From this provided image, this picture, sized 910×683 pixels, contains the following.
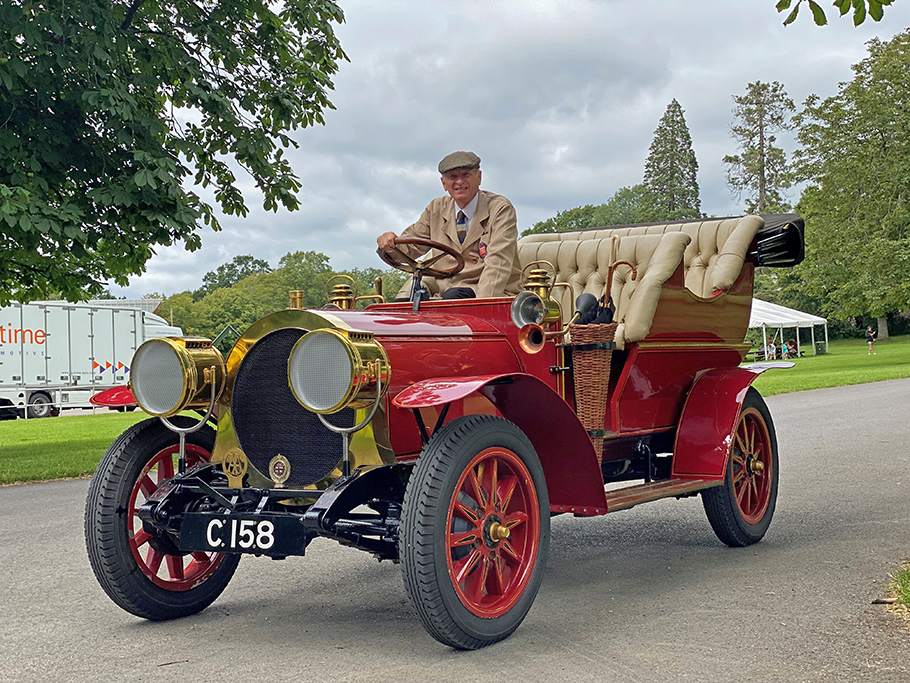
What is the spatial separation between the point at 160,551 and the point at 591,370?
2353mm

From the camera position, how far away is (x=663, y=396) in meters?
5.82

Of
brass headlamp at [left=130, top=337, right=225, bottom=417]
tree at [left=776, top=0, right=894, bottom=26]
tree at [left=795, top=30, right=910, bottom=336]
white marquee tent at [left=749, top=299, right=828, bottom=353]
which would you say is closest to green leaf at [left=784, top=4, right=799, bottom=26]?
tree at [left=776, top=0, right=894, bottom=26]

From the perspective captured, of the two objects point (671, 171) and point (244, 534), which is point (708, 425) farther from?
point (671, 171)

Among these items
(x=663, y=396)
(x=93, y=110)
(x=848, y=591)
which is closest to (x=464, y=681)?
(x=848, y=591)

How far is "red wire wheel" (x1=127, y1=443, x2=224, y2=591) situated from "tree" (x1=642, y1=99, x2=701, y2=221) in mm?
68192

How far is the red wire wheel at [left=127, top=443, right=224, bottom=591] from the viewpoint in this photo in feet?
14.3

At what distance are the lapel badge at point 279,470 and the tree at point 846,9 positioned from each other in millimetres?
Answer: 3249

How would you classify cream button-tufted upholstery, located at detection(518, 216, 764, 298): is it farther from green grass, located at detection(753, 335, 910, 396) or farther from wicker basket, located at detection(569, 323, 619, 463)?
green grass, located at detection(753, 335, 910, 396)

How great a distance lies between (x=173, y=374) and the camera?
4.25 m

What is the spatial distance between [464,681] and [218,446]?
5.46 feet

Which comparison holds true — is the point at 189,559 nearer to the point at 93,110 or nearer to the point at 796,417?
the point at 93,110

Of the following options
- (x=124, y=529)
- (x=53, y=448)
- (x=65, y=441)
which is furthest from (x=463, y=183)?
(x=65, y=441)

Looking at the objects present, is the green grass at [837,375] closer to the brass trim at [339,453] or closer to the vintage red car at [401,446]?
the vintage red car at [401,446]

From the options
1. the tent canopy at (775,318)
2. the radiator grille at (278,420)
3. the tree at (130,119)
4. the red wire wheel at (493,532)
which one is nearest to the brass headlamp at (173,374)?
the radiator grille at (278,420)
